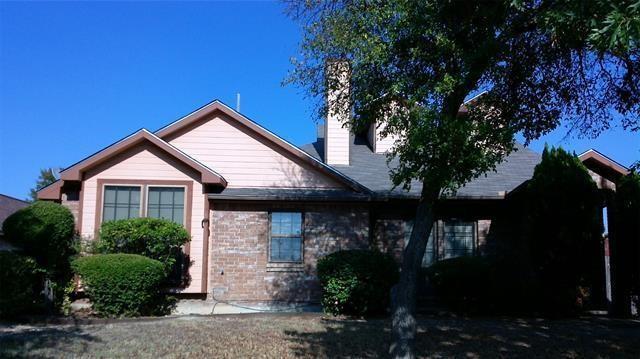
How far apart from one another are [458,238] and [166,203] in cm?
773

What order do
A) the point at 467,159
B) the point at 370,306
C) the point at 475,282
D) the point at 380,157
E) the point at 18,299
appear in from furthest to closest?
the point at 380,157
the point at 475,282
the point at 370,306
the point at 18,299
the point at 467,159

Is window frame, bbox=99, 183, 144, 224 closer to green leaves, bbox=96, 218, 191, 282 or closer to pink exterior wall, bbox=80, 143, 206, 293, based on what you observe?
pink exterior wall, bbox=80, 143, 206, 293

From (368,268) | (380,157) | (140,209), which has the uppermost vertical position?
(380,157)

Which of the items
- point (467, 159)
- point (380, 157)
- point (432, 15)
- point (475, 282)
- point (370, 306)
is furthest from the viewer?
point (380, 157)

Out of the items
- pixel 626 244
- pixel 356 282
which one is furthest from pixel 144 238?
pixel 626 244

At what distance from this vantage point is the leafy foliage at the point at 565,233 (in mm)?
13328

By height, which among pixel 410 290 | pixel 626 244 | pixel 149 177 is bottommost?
pixel 410 290

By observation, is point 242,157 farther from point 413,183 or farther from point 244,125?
point 413,183

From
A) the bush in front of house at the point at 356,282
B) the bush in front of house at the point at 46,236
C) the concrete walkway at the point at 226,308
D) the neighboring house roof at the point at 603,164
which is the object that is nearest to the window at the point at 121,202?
the bush in front of house at the point at 46,236

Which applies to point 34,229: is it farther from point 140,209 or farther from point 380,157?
point 380,157

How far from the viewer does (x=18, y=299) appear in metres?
12.1

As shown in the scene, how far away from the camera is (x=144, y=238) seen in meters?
13.4

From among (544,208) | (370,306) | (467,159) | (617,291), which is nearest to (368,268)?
(370,306)

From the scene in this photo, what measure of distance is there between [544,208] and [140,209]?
31.5 ft
